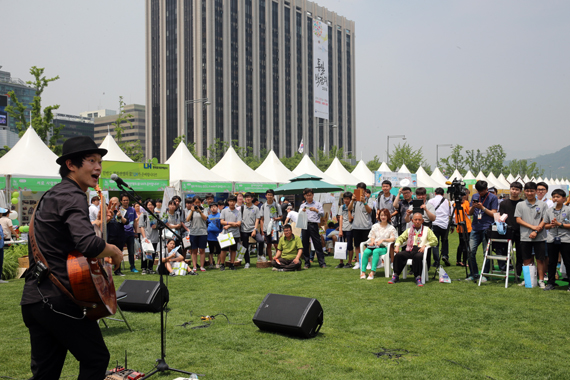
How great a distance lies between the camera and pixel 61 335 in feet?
8.14

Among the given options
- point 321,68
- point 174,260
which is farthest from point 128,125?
point 174,260

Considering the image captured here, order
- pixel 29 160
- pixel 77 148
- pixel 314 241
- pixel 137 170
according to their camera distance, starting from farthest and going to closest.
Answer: pixel 137 170 < pixel 29 160 < pixel 314 241 < pixel 77 148

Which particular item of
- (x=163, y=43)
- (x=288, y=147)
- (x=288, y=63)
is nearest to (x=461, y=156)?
(x=288, y=147)

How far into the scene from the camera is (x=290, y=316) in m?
5.30

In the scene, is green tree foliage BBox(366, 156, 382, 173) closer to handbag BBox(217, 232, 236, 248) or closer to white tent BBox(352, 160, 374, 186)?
A: white tent BBox(352, 160, 374, 186)

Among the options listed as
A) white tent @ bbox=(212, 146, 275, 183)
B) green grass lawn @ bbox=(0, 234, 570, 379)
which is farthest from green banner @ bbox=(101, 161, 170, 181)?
green grass lawn @ bbox=(0, 234, 570, 379)

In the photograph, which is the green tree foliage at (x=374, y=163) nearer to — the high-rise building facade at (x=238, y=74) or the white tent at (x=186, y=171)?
the high-rise building facade at (x=238, y=74)

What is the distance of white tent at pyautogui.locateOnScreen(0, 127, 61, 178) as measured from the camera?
13.8 metres

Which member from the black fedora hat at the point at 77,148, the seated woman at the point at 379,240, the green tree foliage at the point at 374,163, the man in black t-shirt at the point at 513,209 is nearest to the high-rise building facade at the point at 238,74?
the green tree foliage at the point at 374,163

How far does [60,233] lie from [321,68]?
111 m

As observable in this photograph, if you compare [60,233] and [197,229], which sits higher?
[60,233]

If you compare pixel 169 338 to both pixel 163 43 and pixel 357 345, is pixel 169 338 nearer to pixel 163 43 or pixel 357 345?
pixel 357 345

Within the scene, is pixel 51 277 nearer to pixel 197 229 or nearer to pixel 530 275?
pixel 530 275

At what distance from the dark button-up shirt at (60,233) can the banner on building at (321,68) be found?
107 m
